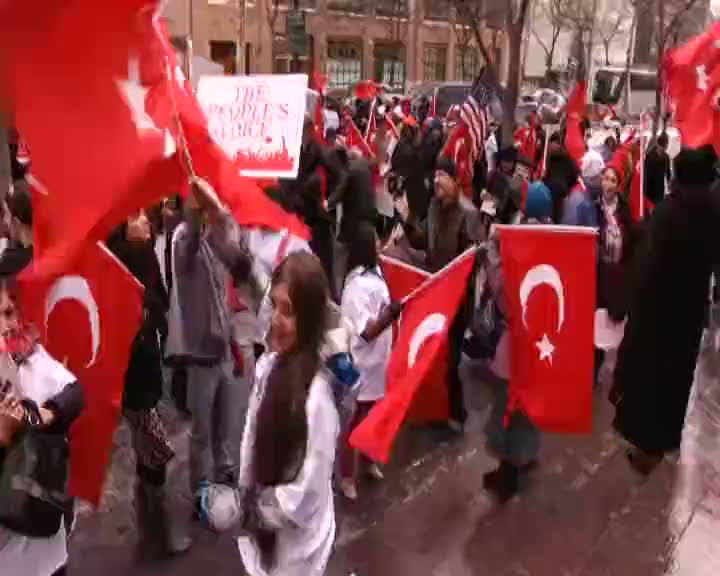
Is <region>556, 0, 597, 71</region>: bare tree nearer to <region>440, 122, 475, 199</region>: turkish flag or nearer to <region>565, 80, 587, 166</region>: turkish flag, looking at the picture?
<region>565, 80, 587, 166</region>: turkish flag

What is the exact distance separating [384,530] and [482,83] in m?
4.50

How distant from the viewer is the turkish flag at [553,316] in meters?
4.75

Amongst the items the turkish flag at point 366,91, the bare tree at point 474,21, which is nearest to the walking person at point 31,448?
the bare tree at point 474,21

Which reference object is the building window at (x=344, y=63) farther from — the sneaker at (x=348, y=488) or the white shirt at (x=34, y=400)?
the white shirt at (x=34, y=400)

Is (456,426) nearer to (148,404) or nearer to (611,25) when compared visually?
(148,404)

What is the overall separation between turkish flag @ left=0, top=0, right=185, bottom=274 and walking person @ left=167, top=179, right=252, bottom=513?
4.30ft

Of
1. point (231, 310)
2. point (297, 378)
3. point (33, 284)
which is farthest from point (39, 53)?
point (231, 310)

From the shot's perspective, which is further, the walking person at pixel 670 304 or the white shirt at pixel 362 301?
the white shirt at pixel 362 301

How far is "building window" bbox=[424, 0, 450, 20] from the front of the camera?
43594 mm

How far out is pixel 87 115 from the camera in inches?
119

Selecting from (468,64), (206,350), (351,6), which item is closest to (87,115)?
(206,350)

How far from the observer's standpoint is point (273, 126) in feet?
17.0

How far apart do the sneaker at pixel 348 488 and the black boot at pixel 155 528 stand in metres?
0.93

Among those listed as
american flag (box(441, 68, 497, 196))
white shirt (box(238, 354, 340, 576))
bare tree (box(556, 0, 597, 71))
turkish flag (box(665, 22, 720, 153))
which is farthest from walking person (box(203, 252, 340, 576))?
bare tree (box(556, 0, 597, 71))
